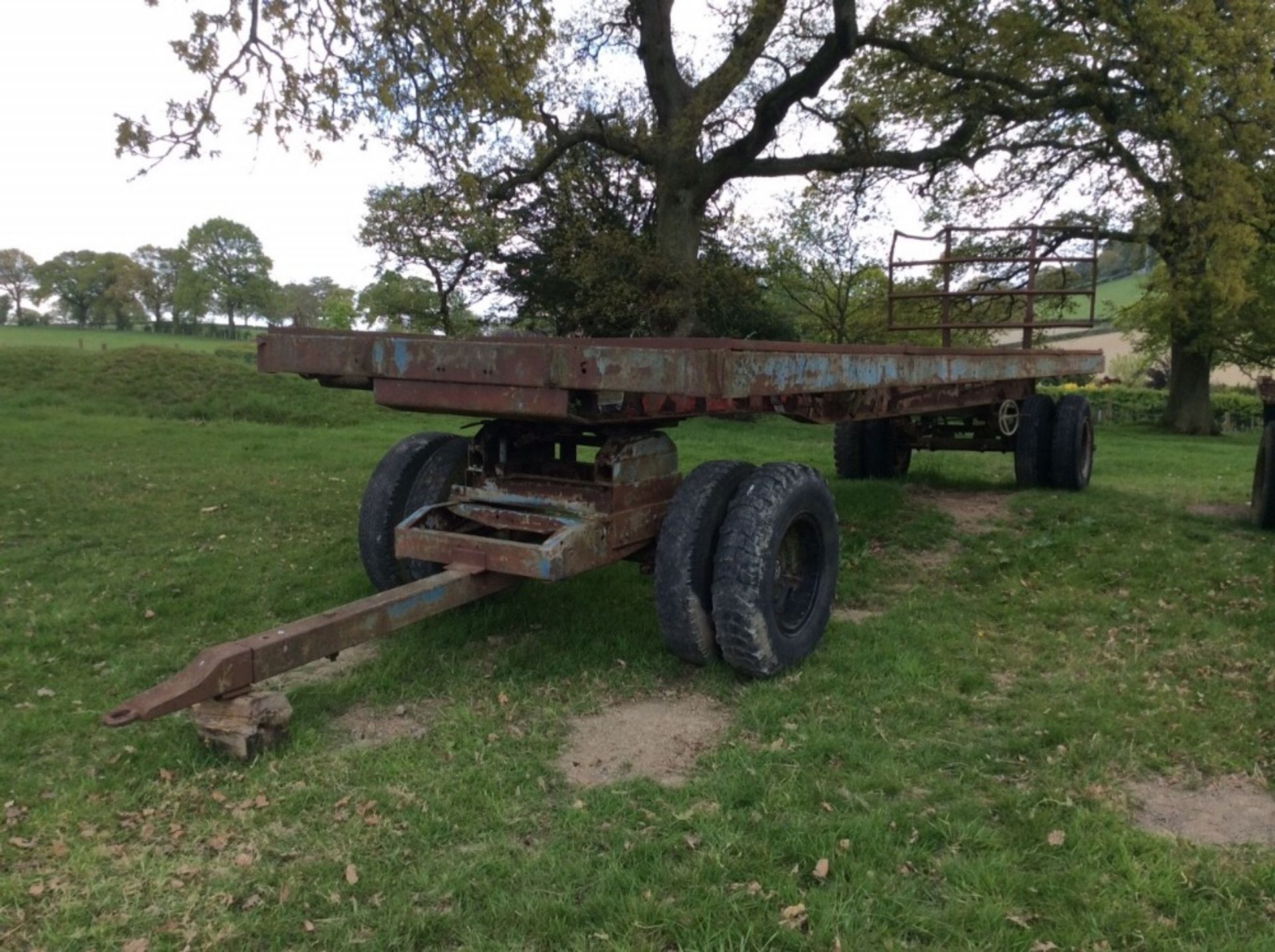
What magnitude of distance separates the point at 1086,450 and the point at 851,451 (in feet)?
7.63

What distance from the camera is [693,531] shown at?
4.11 metres

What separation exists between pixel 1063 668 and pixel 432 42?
27.1 feet

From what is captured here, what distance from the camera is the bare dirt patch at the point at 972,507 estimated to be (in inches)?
301

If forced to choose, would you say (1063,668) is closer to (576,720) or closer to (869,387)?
(869,387)

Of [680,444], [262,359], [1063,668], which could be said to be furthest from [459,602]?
[680,444]

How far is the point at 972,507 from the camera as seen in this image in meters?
8.38

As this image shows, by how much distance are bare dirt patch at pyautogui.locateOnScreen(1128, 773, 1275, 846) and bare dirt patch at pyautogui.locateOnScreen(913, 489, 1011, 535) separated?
4.09m

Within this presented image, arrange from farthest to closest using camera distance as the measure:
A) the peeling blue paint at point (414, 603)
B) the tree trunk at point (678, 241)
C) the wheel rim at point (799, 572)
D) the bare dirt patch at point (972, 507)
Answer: the tree trunk at point (678, 241) < the bare dirt patch at point (972, 507) < the wheel rim at point (799, 572) < the peeling blue paint at point (414, 603)

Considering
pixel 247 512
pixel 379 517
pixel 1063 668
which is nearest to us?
pixel 1063 668

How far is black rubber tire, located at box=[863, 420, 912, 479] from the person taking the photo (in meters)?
9.50

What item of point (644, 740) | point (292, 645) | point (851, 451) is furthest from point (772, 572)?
point (851, 451)

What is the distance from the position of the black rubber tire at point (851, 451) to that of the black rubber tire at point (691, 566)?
555 centimetres

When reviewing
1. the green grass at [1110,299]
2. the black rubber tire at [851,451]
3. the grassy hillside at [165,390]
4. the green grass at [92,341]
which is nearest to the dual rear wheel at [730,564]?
the black rubber tire at [851,451]

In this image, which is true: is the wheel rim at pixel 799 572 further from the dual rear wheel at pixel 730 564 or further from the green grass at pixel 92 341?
the green grass at pixel 92 341
